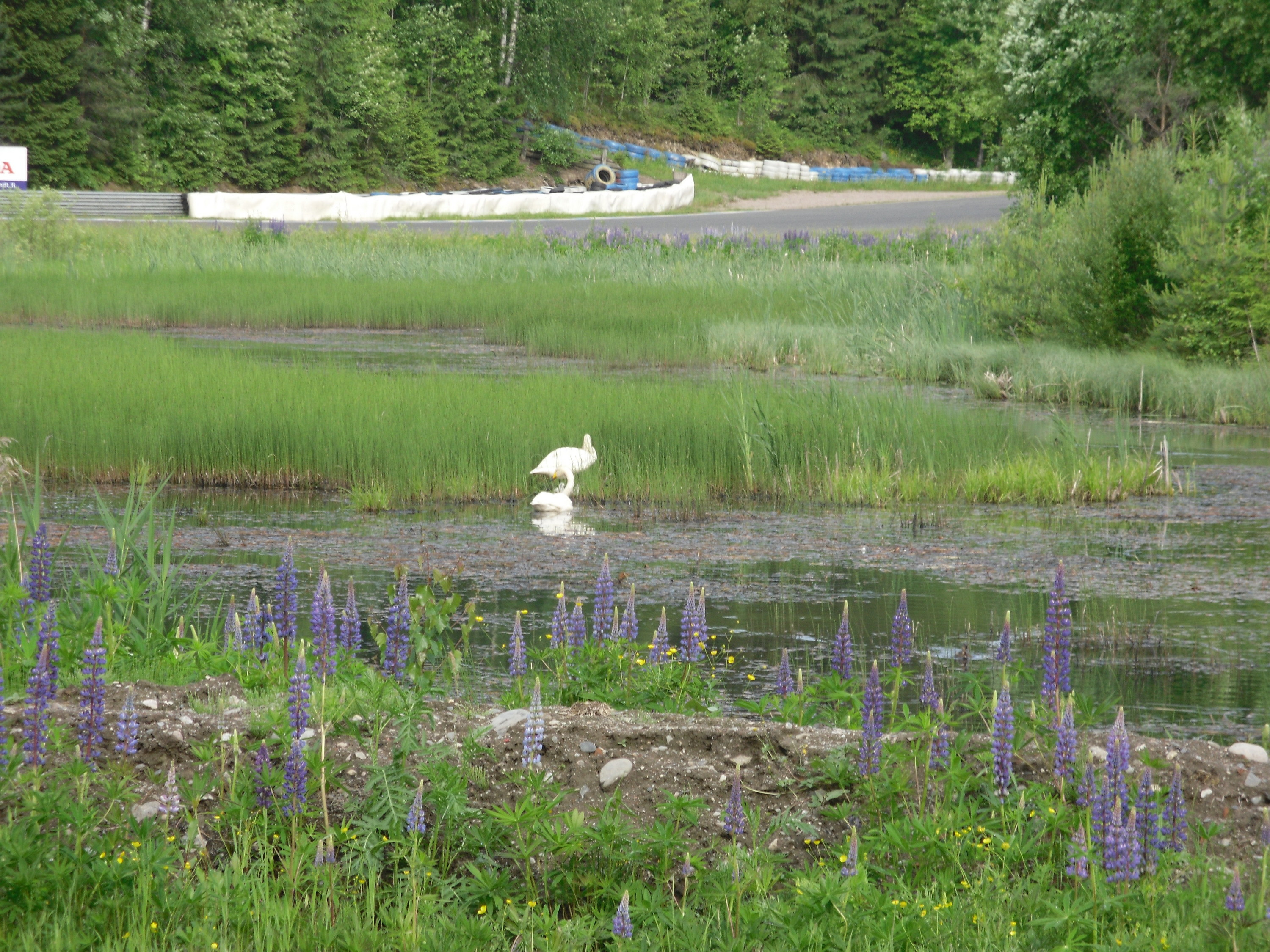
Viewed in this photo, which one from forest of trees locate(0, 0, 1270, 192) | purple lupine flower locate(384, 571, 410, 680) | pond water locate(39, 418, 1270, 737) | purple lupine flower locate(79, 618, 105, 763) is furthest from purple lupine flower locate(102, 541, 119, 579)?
forest of trees locate(0, 0, 1270, 192)

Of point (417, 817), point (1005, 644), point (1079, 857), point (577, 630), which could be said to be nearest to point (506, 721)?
point (577, 630)

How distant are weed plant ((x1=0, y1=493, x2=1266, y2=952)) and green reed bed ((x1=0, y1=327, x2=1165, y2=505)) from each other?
558 centimetres

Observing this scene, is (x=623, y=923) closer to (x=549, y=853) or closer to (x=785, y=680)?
(x=549, y=853)

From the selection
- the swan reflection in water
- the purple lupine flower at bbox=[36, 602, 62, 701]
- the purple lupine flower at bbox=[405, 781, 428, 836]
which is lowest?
the swan reflection in water

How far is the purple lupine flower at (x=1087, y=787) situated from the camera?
3.33 meters

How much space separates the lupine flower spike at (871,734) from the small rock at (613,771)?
63cm

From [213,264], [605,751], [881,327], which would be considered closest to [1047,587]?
[605,751]

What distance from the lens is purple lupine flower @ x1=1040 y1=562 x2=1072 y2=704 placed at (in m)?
3.96

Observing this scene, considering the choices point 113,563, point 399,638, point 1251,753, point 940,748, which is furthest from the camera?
point 113,563

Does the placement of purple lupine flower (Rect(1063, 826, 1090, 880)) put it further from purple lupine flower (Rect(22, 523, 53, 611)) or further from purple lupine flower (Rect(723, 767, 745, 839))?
purple lupine flower (Rect(22, 523, 53, 611))

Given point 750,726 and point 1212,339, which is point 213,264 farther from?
point 750,726

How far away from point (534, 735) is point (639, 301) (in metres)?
16.1

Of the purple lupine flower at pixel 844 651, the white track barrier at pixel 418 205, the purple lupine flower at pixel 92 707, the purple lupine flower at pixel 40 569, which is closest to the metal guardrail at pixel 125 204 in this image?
the white track barrier at pixel 418 205

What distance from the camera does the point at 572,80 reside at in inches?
1970
